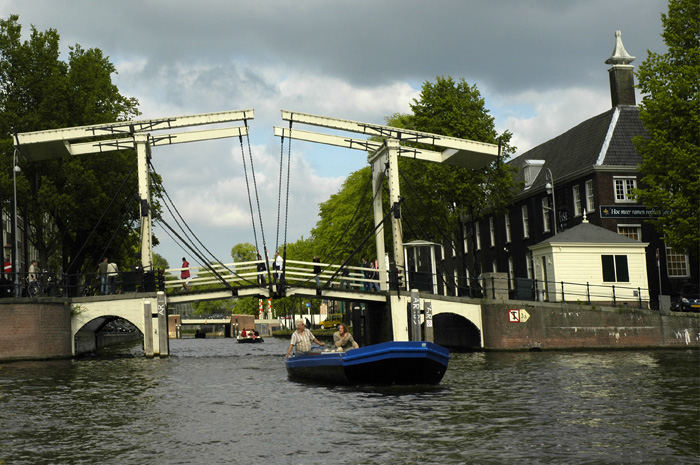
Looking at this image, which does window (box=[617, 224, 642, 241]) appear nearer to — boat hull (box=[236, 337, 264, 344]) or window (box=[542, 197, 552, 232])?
window (box=[542, 197, 552, 232])

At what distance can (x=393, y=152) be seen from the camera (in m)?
34.1

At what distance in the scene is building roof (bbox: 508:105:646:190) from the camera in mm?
44562

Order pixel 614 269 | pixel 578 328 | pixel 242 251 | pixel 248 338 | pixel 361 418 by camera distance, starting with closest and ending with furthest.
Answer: pixel 361 418 < pixel 578 328 < pixel 614 269 < pixel 248 338 < pixel 242 251

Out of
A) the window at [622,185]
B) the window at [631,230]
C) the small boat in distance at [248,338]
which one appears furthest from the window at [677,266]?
the small boat in distance at [248,338]

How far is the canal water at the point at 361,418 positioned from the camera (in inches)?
460

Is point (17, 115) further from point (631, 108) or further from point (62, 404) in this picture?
point (631, 108)

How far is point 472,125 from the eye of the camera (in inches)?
1679

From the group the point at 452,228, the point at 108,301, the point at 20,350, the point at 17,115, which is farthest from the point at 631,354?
the point at 17,115

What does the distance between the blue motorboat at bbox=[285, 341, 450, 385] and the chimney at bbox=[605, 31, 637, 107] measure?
103 ft

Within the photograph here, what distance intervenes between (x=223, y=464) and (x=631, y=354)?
21802mm

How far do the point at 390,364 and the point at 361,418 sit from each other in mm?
4484

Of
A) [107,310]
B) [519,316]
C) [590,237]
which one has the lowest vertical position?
[519,316]

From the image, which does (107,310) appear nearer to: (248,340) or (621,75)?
(621,75)

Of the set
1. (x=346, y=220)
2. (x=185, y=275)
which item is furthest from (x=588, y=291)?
(x=346, y=220)
